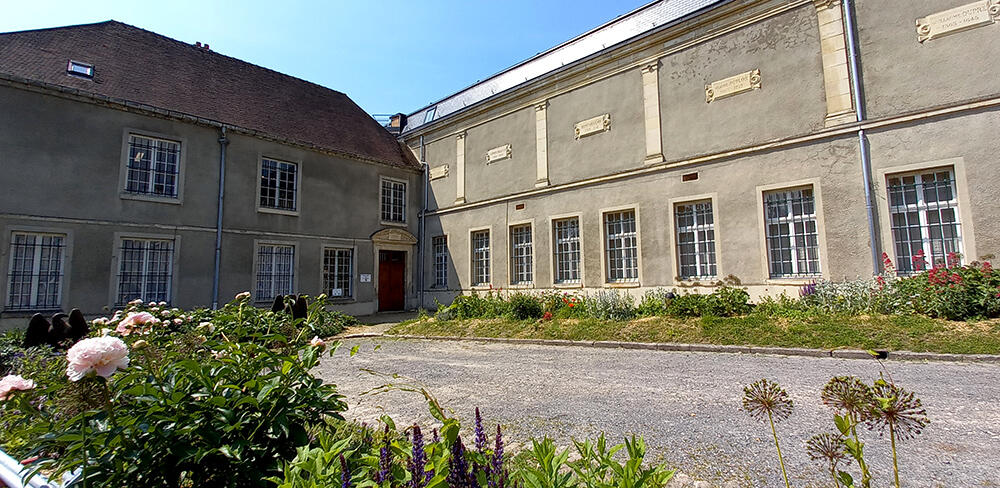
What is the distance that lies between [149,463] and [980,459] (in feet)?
15.8

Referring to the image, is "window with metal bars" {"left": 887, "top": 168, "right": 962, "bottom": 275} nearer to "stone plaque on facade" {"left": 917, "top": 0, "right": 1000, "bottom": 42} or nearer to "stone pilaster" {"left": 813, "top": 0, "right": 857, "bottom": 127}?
"stone pilaster" {"left": 813, "top": 0, "right": 857, "bottom": 127}

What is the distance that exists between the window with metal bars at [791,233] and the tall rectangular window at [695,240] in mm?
1286

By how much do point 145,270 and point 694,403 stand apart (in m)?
14.2

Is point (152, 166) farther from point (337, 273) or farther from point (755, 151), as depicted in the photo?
point (755, 151)

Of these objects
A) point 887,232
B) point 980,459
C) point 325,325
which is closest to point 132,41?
point 325,325

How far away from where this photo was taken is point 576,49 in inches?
590

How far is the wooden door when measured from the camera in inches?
688

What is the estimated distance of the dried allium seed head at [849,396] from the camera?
4.28ft

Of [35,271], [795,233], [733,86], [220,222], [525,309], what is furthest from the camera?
[220,222]

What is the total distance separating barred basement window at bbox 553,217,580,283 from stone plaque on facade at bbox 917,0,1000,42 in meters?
8.72

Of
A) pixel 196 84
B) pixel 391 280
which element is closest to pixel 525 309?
pixel 391 280

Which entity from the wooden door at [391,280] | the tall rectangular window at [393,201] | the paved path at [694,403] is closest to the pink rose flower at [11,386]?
the paved path at [694,403]

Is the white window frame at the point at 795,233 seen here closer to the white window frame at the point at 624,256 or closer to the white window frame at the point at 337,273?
the white window frame at the point at 624,256

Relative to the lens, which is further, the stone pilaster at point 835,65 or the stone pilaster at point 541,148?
the stone pilaster at point 541,148
